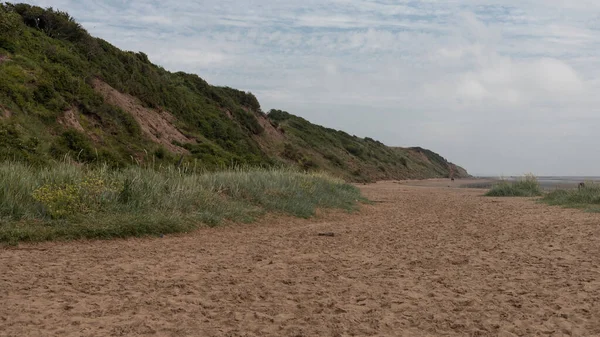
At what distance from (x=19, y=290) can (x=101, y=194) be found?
492 centimetres

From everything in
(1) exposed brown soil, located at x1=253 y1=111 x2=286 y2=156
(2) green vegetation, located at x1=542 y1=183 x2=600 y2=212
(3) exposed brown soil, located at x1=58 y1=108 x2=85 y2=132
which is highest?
(1) exposed brown soil, located at x1=253 y1=111 x2=286 y2=156

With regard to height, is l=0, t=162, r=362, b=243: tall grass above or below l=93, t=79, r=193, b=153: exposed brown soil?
below

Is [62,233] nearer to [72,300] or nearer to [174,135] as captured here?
[72,300]

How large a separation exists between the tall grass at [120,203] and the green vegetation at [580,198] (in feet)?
28.1

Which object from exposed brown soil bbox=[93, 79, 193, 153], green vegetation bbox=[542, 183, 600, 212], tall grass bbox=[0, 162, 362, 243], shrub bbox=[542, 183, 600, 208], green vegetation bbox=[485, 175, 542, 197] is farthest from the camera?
green vegetation bbox=[485, 175, 542, 197]

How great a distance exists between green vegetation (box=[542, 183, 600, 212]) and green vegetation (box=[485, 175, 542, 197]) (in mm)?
4155

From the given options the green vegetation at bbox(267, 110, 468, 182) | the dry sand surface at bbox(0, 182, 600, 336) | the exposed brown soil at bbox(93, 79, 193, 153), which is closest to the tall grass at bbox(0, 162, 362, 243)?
the dry sand surface at bbox(0, 182, 600, 336)

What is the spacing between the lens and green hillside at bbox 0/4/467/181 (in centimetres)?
1836

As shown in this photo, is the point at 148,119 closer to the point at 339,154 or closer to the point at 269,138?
the point at 269,138

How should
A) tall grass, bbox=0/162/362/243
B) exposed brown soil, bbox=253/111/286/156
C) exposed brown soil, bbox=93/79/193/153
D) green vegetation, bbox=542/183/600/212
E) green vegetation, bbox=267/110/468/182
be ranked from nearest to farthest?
tall grass, bbox=0/162/362/243
green vegetation, bbox=542/183/600/212
exposed brown soil, bbox=93/79/193/153
exposed brown soil, bbox=253/111/286/156
green vegetation, bbox=267/110/468/182

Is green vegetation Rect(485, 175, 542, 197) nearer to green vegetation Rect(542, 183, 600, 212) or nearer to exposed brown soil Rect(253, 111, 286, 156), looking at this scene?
green vegetation Rect(542, 183, 600, 212)

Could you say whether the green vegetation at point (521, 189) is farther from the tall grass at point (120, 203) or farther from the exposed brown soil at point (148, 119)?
the exposed brown soil at point (148, 119)

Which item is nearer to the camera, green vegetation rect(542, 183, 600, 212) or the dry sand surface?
the dry sand surface

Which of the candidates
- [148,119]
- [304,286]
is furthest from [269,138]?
[304,286]
